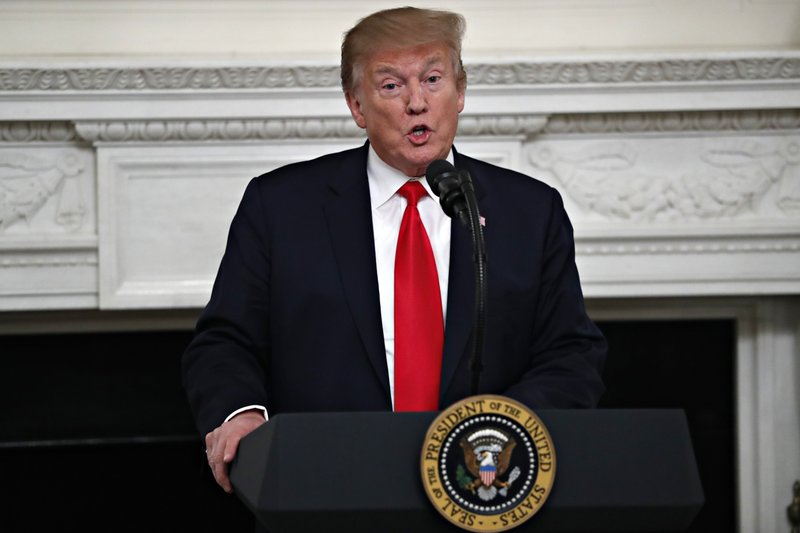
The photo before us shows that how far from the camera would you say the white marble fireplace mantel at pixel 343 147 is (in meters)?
3.39

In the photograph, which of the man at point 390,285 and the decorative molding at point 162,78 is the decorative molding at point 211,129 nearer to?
the decorative molding at point 162,78

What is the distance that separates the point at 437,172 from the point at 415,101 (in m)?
0.29

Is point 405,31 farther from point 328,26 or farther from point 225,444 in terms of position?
point 328,26

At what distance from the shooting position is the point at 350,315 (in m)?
1.71

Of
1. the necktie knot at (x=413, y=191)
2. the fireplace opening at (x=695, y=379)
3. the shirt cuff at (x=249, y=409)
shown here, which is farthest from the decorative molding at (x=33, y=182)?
the shirt cuff at (x=249, y=409)

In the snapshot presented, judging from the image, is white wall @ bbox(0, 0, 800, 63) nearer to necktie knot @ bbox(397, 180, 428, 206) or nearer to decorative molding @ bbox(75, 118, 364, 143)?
decorative molding @ bbox(75, 118, 364, 143)

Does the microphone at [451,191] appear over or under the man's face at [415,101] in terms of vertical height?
under

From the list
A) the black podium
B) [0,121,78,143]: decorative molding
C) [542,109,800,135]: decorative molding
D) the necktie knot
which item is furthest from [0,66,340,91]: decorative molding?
the black podium

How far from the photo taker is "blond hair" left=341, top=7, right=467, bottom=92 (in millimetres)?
1757

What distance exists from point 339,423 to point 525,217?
69 cm

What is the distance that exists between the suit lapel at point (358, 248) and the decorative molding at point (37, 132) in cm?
177

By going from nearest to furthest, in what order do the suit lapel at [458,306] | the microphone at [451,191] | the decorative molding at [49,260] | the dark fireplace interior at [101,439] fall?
1. the microphone at [451,191]
2. the suit lapel at [458,306]
3. the decorative molding at [49,260]
4. the dark fireplace interior at [101,439]

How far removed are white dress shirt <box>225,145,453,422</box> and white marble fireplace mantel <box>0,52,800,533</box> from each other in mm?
1606

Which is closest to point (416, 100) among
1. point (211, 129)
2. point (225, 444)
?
point (225, 444)
